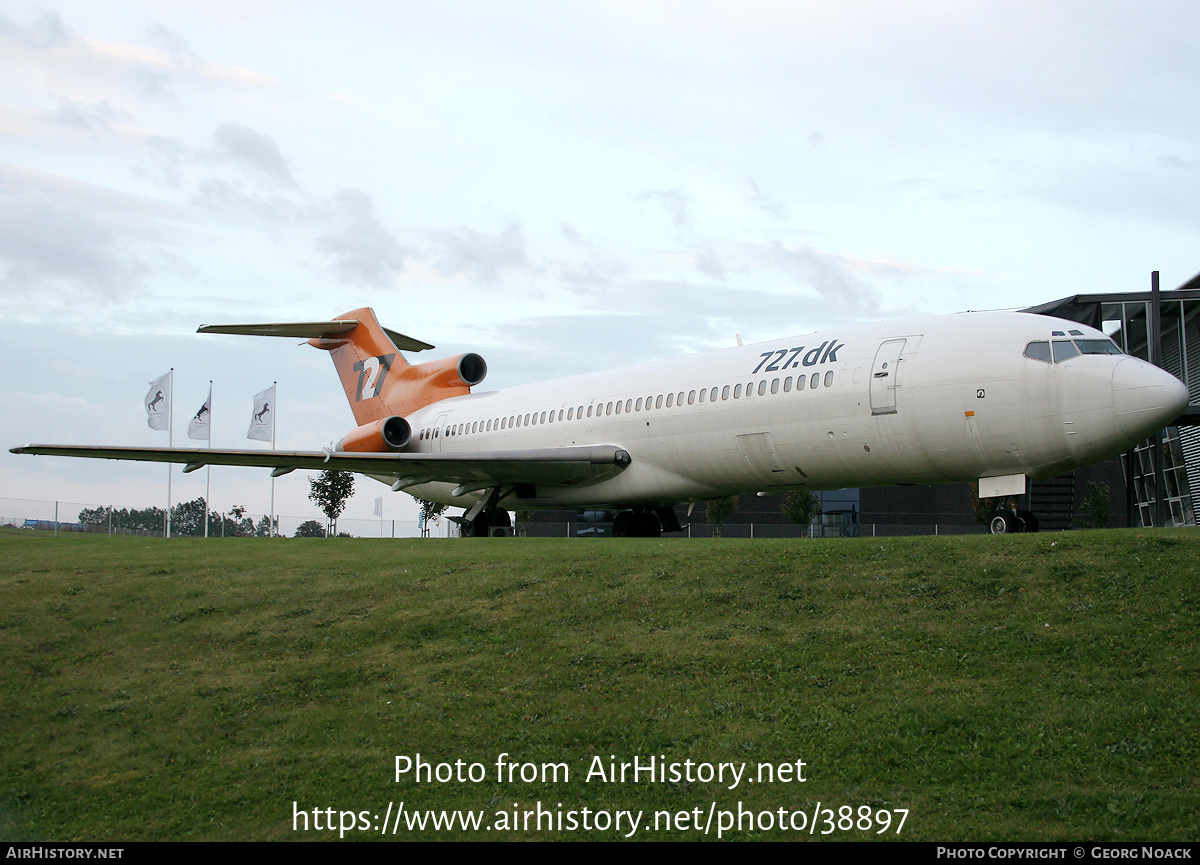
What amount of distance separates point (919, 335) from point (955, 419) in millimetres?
1728

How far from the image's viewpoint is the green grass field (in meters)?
7.48

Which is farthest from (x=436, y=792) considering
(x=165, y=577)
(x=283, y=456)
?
(x=283, y=456)

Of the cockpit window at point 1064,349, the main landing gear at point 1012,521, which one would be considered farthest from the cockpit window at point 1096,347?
the main landing gear at point 1012,521

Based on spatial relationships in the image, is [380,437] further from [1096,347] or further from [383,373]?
[1096,347]

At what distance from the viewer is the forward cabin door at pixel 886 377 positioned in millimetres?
16141

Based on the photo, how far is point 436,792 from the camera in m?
8.17

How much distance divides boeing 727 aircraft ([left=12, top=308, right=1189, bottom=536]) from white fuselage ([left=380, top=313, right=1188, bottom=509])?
0.09 ft

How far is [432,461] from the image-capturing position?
2280cm

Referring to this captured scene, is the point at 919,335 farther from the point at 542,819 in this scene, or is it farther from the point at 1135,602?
the point at 542,819

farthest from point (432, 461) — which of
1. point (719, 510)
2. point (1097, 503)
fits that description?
point (1097, 503)

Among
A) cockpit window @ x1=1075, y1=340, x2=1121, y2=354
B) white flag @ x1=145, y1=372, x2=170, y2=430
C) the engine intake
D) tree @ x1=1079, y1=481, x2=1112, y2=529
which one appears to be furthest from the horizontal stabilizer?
tree @ x1=1079, y1=481, x2=1112, y2=529

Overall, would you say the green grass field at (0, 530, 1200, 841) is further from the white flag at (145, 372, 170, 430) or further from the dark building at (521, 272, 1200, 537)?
the white flag at (145, 372, 170, 430)

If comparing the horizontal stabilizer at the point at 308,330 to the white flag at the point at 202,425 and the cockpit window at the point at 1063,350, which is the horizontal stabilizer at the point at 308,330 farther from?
the cockpit window at the point at 1063,350

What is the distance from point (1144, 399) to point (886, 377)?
375 cm
